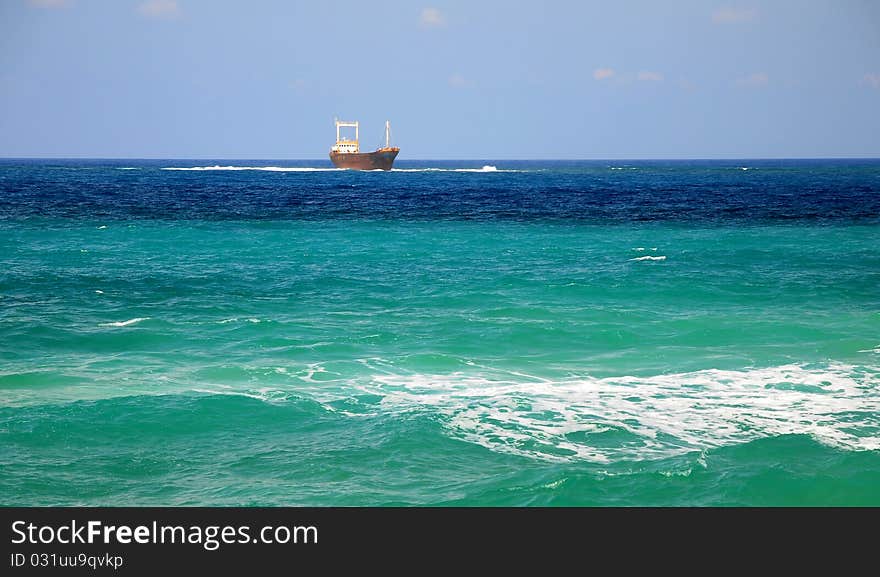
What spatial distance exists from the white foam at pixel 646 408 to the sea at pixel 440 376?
6 cm

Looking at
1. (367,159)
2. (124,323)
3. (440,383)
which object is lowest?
(440,383)

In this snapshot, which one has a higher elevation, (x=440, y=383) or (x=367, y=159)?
(x=367, y=159)

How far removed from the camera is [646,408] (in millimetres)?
14172

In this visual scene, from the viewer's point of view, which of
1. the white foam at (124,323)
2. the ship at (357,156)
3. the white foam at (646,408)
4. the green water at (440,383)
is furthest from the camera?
the ship at (357,156)

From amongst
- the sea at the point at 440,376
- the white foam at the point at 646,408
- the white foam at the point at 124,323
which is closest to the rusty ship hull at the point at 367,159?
the sea at the point at 440,376

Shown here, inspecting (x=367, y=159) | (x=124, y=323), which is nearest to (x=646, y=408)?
(x=124, y=323)

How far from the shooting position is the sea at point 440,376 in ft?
37.4

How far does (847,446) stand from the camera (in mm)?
12398

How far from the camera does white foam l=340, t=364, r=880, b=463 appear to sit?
12623mm

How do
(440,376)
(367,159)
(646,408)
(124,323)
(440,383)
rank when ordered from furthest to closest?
(367,159) → (124,323) → (440,376) → (440,383) → (646,408)

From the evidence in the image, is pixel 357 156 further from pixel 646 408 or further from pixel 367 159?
pixel 646 408

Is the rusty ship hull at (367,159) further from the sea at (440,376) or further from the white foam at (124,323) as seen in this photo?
the white foam at (124,323)

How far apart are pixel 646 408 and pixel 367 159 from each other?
14025cm
